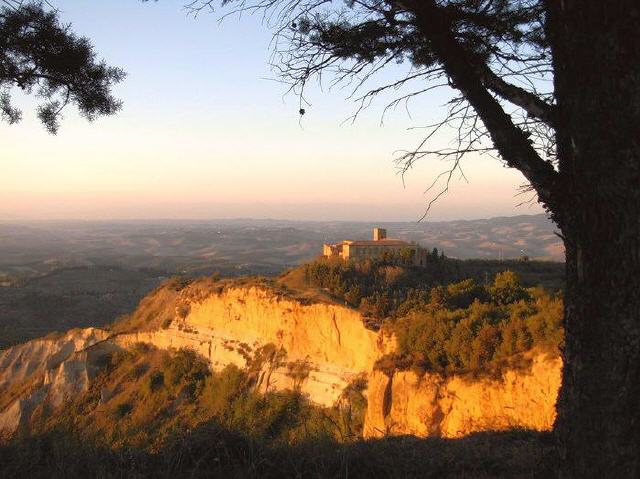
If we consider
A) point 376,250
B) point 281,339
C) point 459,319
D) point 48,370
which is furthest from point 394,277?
point 48,370

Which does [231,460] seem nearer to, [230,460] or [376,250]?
[230,460]

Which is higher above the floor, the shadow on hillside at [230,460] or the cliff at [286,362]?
the shadow on hillside at [230,460]

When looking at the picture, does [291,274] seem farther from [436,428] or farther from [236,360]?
[436,428]

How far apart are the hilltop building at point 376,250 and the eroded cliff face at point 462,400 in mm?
11493

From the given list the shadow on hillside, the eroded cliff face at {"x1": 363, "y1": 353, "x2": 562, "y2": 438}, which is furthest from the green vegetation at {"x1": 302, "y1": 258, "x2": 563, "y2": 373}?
the shadow on hillside

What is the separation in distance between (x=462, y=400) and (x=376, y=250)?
16498 mm

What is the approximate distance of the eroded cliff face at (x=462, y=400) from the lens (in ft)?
35.5

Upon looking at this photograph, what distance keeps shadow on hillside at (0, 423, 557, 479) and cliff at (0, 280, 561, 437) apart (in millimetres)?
744

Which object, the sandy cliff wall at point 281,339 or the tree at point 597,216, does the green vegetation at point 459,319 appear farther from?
the tree at point 597,216

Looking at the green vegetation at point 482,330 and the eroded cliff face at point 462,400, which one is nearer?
the eroded cliff face at point 462,400

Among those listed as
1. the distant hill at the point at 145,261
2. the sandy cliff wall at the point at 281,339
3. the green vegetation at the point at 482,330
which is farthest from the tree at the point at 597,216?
the distant hill at the point at 145,261

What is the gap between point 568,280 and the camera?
2.82m

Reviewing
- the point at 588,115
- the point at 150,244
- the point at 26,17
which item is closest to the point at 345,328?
the point at 26,17

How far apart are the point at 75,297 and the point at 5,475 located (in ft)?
186
